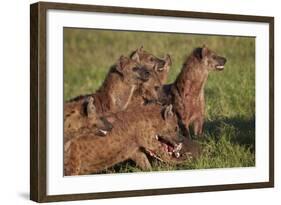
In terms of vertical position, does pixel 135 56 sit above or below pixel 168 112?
above

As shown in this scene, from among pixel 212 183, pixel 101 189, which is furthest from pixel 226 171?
pixel 101 189

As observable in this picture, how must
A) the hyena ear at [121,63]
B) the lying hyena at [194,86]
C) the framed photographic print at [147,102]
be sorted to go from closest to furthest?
the framed photographic print at [147,102] < the hyena ear at [121,63] < the lying hyena at [194,86]

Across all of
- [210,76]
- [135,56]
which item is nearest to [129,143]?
[135,56]

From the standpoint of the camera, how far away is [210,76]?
10.2 ft

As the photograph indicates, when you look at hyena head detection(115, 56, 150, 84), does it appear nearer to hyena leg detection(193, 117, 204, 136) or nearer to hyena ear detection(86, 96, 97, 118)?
hyena ear detection(86, 96, 97, 118)

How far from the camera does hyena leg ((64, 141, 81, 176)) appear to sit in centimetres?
284

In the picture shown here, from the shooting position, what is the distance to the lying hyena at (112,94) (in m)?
A: 2.85

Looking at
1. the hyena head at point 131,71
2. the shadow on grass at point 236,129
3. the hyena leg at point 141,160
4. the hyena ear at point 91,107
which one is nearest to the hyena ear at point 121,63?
the hyena head at point 131,71

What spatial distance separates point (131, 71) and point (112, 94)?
0.10 metres

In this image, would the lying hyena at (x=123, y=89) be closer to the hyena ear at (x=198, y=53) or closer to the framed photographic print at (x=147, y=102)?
the framed photographic print at (x=147, y=102)

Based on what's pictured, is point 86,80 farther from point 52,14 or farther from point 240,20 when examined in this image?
point 240,20

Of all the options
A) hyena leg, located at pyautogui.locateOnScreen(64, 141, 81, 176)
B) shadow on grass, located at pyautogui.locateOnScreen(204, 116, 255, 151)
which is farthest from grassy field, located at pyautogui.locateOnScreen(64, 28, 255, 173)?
hyena leg, located at pyautogui.locateOnScreen(64, 141, 81, 176)

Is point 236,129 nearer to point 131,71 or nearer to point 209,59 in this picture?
point 209,59

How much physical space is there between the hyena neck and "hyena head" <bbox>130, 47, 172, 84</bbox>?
2.2 inches
